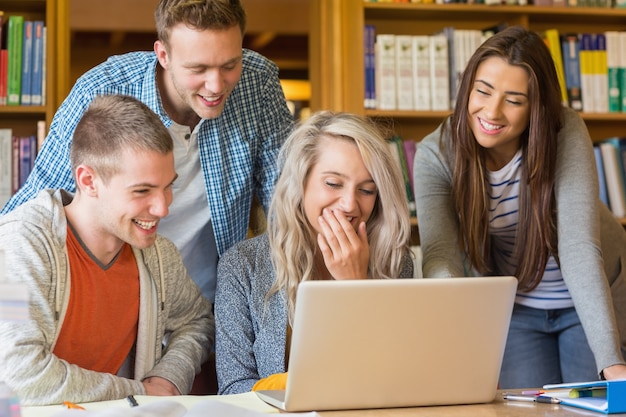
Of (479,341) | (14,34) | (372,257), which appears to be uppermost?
(14,34)

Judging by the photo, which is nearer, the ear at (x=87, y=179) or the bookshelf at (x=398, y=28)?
the ear at (x=87, y=179)

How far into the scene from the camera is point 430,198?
2.14 meters

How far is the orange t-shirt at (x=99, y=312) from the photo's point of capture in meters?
1.78

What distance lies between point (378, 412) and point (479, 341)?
8.6 inches

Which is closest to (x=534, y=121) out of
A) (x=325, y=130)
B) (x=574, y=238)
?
(x=574, y=238)

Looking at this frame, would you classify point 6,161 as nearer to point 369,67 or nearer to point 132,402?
point 369,67

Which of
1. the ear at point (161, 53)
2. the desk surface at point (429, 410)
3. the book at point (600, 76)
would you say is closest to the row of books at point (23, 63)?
the ear at point (161, 53)

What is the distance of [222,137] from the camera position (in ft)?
7.36

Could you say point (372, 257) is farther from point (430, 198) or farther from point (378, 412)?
point (378, 412)

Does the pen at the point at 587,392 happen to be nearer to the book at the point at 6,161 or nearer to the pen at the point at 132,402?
the pen at the point at 132,402

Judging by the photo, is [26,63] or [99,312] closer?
[99,312]

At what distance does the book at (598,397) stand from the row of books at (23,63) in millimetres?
2294

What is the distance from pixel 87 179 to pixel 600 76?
7.88 ft

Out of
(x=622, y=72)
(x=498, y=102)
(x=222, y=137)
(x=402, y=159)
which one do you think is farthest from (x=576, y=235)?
(x=622, y=72)
